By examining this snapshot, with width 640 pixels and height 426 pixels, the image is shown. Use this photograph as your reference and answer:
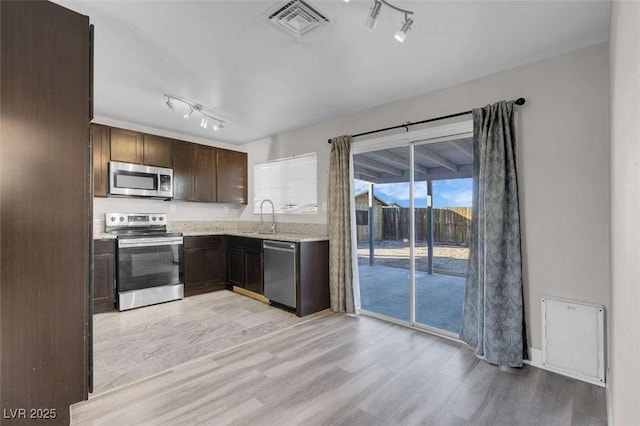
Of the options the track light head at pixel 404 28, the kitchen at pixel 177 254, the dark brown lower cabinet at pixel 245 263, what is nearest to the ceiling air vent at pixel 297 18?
the track light head at pixel 404 28

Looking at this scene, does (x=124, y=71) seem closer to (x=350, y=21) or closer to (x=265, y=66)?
(x=265, y=66)

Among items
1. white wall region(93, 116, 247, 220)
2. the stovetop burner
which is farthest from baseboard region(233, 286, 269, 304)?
white wall region(93, 116, 247, 220)

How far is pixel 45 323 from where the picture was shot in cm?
139

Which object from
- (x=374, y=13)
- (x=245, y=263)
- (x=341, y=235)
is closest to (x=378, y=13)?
(x=374, y=13)

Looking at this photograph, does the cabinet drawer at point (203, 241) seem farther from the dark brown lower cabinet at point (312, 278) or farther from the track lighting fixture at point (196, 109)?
the dark brown lower cabinet at point (312, 278)

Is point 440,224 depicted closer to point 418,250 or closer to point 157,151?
point 418,250

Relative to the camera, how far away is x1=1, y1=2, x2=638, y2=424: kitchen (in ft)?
4.33

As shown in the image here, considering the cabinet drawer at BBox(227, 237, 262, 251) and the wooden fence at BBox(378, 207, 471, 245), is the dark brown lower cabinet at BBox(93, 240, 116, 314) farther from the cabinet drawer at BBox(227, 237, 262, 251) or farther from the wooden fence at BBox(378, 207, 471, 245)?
the wooden fence at BBox(378, 207, 471, 245)

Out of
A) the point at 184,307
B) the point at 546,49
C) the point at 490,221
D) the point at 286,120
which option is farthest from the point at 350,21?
the point at 184,307

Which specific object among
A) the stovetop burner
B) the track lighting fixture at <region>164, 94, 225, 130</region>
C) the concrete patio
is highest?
the track lighting fixture at <region>164, 94, 225, 130</region>

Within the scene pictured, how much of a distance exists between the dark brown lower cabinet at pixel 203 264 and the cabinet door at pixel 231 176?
806 millimetres

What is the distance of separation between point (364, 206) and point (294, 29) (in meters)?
2.35

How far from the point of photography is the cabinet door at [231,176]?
5219 millimetres

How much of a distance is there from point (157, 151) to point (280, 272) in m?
2.61
